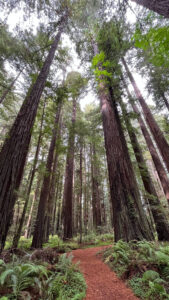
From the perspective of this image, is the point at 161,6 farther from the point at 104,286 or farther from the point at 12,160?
the point at 104,286

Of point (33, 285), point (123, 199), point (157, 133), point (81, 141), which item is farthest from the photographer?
point (81, 141)

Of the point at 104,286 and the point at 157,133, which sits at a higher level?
the point at 157,133

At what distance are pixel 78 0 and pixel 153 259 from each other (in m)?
11.7

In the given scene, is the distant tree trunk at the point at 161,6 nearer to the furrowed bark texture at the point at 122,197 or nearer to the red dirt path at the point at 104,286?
the furrowed bark texture at the point at 122,197

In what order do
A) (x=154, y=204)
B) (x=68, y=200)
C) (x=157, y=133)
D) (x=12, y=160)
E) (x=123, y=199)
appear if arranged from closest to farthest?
(x=12, y=160) → (x=123, y=199) → (x=154, y=204) → (x=157, y=133) → (x=68, y=200)

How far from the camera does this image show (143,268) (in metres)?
2.56

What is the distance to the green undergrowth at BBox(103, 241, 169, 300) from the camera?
2.01 metres

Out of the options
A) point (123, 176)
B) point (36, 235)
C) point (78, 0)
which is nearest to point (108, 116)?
point (123, 176)

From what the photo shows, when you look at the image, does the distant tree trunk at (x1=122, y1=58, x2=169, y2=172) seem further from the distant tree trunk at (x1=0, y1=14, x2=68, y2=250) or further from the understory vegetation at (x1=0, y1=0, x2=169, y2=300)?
the distant tree trunk at (x1=0, y1=14, x2=68, y2=250)

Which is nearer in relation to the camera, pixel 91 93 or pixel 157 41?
pixel 157 41

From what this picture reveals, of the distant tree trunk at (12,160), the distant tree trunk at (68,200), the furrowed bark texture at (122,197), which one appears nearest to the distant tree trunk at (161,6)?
the furrowed bark texture at (122,197)

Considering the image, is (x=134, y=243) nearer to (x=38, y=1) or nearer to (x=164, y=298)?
(x=164, y=298)

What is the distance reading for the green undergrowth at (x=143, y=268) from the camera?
201 centimetres

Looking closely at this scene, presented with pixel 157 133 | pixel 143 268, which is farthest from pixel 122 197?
pixel 157 133
